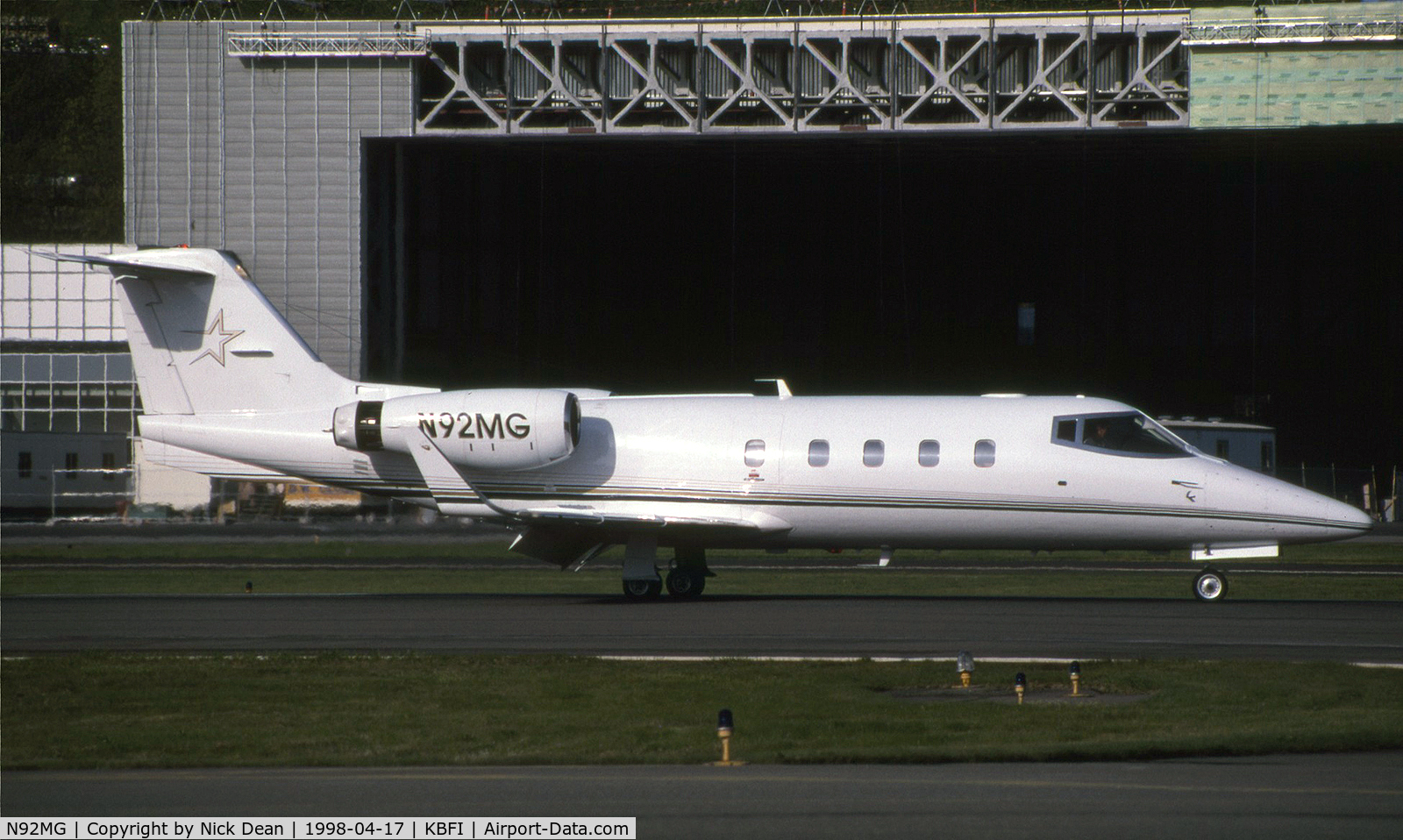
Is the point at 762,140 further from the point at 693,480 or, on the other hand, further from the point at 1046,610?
the point at 1046,610

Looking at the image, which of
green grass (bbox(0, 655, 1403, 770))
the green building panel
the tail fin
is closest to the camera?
green grass (bbox(0, 655, 1403, 770))

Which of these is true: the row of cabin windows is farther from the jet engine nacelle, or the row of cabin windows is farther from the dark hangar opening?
the dark hangar opening

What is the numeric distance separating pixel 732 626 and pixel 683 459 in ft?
16.2

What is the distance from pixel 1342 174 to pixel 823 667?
3920 centimetres

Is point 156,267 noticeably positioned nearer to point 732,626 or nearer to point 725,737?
point 732,626

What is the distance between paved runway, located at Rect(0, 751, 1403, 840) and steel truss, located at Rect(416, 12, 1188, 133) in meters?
36.3

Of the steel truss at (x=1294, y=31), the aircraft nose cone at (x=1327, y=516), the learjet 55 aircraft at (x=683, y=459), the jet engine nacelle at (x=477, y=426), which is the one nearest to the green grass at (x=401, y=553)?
the learjet 55 aircraft at (x=683, y=459)

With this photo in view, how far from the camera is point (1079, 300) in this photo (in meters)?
50.2

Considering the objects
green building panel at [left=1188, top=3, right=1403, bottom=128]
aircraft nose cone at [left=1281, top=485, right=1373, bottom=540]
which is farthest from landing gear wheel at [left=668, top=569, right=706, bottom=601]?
green building panel at [left=1188, top=3, right=1403, bottom=128]

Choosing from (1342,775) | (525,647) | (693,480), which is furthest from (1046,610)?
(1342,775)

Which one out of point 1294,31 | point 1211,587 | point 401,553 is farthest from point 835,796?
point 1294,31

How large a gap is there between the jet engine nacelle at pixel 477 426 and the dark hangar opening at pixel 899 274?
24412mm

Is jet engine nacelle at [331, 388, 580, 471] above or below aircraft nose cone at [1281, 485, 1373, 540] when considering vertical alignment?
above

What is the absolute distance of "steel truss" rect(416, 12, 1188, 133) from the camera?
44438mm
